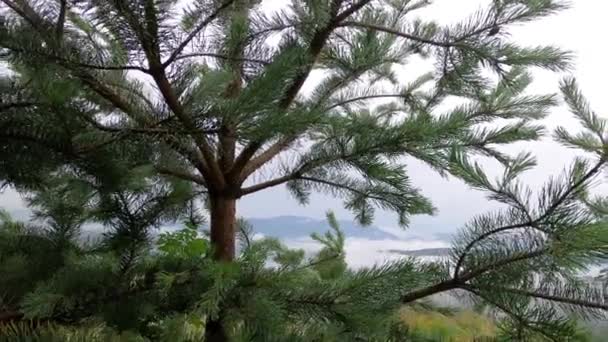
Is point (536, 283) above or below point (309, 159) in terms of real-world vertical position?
below

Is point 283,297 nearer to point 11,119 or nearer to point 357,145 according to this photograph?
point 357,145

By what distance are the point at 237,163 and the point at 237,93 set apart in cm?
17

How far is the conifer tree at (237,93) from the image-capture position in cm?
53

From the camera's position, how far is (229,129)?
52cm

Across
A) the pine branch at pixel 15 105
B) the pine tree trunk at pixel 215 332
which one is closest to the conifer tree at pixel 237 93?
the pine branch at pixel 15 105

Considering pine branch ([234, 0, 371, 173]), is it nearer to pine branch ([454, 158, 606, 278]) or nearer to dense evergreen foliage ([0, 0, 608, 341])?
dense evergreen foliage ([0, 0, 608, 341])

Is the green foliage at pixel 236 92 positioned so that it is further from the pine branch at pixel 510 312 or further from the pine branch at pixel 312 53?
the pine branch at pixel 510 312

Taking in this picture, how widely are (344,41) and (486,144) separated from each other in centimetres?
30

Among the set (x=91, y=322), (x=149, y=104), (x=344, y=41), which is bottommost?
(x=91, y=322)

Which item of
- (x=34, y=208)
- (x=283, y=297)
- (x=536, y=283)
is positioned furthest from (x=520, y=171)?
(x=34, y=208)

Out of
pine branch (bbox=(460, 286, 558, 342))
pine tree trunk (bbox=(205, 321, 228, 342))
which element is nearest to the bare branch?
pine tree trunk (bbox=(205, 321, 228, 342))

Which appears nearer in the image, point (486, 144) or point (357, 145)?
point (357, 145)

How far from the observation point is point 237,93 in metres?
0.68

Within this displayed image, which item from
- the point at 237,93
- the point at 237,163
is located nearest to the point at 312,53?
the point at 237,93
